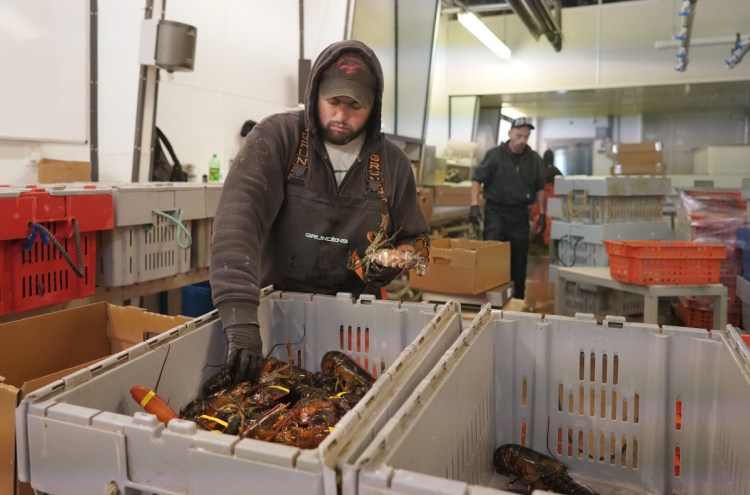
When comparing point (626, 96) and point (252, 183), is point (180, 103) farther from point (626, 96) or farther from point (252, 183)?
point (626, 96)

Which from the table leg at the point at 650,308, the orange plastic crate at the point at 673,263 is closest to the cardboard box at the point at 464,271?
the orange plastic crate at the point at 673,263

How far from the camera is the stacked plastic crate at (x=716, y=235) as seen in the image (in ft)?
16.1

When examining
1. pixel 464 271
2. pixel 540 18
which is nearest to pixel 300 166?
pixel 464 271

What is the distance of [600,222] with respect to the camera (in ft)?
18.4

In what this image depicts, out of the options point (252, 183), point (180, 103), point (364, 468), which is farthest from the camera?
point (180, 103)

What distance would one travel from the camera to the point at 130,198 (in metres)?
2.80

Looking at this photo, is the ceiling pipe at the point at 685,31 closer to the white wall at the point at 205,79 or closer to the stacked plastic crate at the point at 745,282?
the stacked plastic crate at the point at 745,282

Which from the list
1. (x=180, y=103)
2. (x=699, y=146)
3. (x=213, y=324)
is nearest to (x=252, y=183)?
(x=213, y=324)

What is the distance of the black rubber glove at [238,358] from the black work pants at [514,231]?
16.7 ft

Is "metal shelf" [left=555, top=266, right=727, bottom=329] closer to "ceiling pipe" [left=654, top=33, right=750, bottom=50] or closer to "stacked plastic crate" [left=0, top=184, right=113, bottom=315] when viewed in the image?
"stacked plastic crate" [left=0, top=184, right=113, bottom=315]

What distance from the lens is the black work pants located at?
6352 millimetres

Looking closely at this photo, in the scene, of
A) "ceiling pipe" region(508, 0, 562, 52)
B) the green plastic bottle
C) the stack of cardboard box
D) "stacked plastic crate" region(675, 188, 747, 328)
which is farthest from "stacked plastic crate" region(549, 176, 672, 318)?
"ceiling pipe" region(508, 0, 562, 52)

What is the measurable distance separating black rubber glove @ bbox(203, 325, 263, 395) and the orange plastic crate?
10.3ft

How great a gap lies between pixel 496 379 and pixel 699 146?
13019 mm
